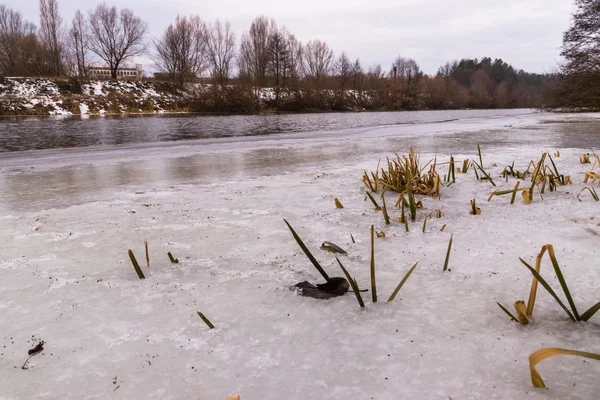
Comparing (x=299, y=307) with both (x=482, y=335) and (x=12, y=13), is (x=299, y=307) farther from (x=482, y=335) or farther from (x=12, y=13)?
(x=12, y=13)

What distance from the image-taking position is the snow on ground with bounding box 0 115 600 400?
1.16m

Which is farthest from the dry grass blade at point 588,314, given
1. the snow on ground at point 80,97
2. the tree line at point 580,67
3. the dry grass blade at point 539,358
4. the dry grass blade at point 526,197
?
the snow on ground at point 80,97

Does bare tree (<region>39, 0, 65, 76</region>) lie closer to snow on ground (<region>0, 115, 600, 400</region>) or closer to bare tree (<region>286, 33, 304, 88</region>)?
bare tree (<region>286, 33, 304, 88</region>)

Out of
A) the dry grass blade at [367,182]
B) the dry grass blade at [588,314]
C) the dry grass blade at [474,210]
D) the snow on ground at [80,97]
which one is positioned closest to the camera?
the dry grass blade at [588,314]

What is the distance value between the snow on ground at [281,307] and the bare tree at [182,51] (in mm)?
45456

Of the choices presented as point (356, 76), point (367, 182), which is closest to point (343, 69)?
point (356, 76)

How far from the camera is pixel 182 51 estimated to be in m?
44.6

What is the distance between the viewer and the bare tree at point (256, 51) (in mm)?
46219

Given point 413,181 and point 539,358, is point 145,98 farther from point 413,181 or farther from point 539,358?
point 539,358

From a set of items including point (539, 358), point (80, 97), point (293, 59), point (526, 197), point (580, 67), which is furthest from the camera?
point (293, 59)

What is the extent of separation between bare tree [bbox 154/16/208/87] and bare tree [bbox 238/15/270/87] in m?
5.44

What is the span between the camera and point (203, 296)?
1.72 m

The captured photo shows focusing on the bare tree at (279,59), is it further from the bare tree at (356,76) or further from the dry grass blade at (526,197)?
the dry grass blade at (526,197)

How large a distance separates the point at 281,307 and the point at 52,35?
52.6 meters
